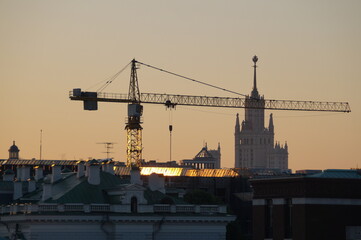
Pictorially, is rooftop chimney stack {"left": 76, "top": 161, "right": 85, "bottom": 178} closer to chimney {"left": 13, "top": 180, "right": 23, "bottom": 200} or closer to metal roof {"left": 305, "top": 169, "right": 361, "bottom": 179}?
chimney {"left": 13, "top": 180, "right": 23, "bottom": 200}

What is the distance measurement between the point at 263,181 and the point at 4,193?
37283 mm

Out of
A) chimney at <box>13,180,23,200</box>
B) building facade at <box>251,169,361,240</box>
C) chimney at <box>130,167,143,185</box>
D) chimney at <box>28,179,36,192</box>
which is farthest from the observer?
chimney at <box>28,179,36,192</box>

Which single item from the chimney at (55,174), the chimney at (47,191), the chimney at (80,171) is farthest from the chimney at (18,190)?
the chimney at (47,191)

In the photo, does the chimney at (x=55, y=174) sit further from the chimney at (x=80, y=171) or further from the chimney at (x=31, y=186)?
the chimney at (x=31, y=186)

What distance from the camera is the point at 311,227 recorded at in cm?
15925

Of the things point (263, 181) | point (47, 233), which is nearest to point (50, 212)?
point (47, 233)

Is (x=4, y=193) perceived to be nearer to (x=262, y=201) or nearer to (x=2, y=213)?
(x=2, y=213)

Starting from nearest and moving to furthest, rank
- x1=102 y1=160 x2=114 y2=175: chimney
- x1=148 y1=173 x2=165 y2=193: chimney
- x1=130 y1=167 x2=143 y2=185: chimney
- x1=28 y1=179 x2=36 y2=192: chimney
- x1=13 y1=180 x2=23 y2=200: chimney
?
x1=130 y1=167 x2=143 y2=185: chimney
x1=148 y1=173 x2=165 y2=193: chimney
x1=102 y1=160 x2=114 y2=175: chimney
x1=13 y1=180 x2=23 y2=200: chimney
x1=28 y1=179 x2=36 y2=192: chimney

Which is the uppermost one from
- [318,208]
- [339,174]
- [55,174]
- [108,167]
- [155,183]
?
[108,167]

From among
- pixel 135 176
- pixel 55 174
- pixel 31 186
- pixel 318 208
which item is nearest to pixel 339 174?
pixel 318 208

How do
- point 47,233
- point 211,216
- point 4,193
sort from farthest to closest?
1. point 4,193
2. point 211,216
3. point 47,233

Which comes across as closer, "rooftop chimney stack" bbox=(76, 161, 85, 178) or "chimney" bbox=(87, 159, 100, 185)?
"chimney" bbox=(87, 159, 100, 185)

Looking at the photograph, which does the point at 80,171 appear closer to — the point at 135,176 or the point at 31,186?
the point at 135,176

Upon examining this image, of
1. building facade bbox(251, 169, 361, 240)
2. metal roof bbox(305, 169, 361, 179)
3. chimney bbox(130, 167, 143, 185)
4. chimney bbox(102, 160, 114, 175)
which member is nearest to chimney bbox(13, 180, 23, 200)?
chimney bbox(102, 160, 114, 175)
